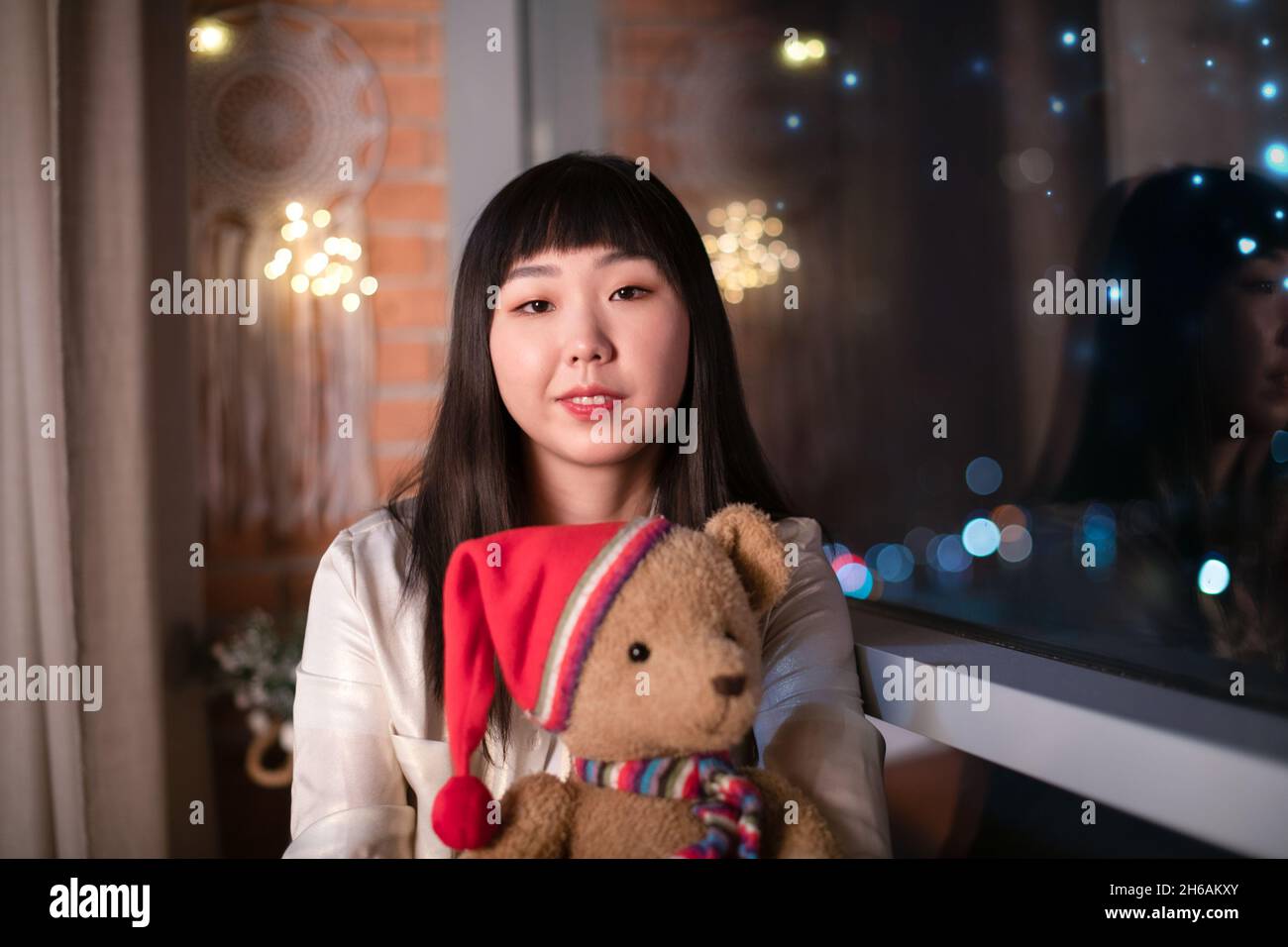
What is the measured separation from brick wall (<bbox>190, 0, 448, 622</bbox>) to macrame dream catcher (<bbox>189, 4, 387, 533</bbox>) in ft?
0.09

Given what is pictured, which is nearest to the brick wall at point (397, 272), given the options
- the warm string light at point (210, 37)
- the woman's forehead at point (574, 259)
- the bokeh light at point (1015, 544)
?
the warm string light at point (210, 37)

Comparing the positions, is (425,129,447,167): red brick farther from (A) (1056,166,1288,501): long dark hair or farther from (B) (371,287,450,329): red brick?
(A) (1056,166,1288,501): long dark hair

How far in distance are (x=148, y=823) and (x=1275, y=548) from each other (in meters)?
1.47

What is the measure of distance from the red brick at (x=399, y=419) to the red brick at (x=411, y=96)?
0.53 metres

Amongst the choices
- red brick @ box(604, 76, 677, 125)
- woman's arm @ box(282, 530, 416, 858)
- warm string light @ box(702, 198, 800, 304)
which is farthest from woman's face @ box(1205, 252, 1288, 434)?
red brick @ box(604, 76, 677, 125)

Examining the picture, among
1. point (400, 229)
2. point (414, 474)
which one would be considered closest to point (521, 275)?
point (414, 474)

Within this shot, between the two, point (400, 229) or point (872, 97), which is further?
point (400, 229)

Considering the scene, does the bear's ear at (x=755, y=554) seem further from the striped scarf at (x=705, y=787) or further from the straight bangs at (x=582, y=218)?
the straight bangs at (x=582, y=218)

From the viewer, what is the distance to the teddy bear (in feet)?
1.77

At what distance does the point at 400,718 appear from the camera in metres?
0.82

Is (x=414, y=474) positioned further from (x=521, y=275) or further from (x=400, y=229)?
(x=400, y=229)

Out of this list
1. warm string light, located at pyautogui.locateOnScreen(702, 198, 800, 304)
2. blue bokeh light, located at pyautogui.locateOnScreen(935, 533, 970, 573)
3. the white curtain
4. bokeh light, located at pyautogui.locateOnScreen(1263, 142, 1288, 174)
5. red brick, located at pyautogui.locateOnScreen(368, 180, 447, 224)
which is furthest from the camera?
red brick, located at pyautogui.locateOnScreen(368, 180, 447, 224)

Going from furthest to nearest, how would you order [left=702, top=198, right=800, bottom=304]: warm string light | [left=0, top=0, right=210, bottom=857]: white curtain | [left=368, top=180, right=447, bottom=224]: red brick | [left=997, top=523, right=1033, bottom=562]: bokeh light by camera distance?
1. [left=368, top=180, right=447, bottom=224]: red brick
2. [left=702, top=198, right=800, bottom=304]: warm string light
3. [left=0, top=0, right=210, bottom=857]: white curtain
4. [left=997, top=523, right=1033, bottom=562]: bokeh light

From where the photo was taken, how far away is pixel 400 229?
1714mm
